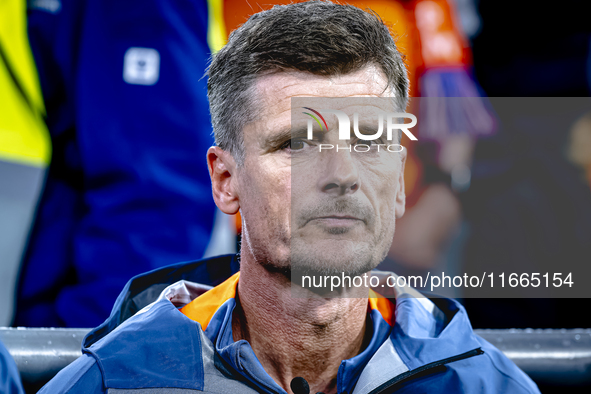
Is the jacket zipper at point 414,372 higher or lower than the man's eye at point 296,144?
lower

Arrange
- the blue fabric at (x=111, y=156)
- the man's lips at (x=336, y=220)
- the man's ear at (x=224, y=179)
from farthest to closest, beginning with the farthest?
the blue fabric at (x=111, y=156) → the man's ear at (x=224, y=179) → the man's lips at (x=336, y=220)

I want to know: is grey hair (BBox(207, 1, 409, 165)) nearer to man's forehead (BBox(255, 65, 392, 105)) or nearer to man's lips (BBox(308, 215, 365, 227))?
man's forehead (BBox(255, 65, 392, 105))

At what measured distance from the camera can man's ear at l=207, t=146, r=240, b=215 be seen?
94 cm

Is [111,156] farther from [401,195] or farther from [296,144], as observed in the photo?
[401,195]

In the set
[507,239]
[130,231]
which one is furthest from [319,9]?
[507,239]

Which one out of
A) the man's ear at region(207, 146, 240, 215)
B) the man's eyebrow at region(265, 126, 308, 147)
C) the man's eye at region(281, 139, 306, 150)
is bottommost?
the man's ear at region(207, 146, 240, 215)

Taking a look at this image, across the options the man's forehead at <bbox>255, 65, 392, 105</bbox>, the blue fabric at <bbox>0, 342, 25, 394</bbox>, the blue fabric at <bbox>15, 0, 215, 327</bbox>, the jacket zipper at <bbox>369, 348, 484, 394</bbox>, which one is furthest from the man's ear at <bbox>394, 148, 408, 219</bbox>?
the blue fabric at <bbox>0, 342, 25, 394</bbox>

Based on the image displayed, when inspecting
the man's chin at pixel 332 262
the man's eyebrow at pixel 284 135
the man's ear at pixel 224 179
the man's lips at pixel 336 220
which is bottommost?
the man's chin at pixel 332 262

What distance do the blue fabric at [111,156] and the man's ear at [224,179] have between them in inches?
11.0

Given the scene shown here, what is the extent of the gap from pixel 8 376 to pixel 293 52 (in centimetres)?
72

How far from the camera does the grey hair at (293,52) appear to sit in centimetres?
88

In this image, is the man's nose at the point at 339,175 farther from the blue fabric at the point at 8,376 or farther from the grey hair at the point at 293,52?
the blue fabric at the point at 8,376

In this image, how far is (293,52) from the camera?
0.88 metres

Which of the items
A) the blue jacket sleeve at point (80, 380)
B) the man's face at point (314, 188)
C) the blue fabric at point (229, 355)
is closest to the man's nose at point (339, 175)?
the man's face at point (314, 188)
